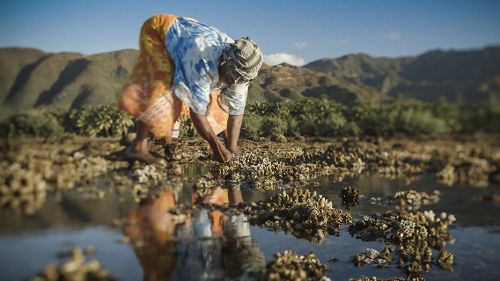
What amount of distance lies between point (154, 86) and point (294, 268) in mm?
1555

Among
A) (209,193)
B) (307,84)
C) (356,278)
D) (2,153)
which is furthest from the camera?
(307,84)

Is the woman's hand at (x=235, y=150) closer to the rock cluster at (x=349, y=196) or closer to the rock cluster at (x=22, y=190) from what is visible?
the rock cluster at (x=349, y=196)

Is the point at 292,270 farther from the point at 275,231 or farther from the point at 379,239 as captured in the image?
the point at 379,239

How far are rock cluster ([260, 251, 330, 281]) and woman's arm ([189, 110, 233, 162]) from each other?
895 millimetres

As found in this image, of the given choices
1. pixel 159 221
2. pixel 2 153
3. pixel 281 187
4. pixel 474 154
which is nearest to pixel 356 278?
pixel 281 187

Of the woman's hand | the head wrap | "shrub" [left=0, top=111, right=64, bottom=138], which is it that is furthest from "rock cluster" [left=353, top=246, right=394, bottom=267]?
"shrub" [left=0, top=111, right=64, bottom=138]

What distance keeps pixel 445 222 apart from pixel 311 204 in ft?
5.08

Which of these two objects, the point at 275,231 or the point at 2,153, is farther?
the point at 275,231

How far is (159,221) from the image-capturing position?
2.65 m

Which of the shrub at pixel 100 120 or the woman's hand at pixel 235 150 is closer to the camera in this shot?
the shrub at pixel 100 120

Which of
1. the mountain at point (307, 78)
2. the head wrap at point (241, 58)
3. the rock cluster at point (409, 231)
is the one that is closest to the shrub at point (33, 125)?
the mountain at point (307, 78)

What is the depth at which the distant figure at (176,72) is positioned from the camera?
119 inches

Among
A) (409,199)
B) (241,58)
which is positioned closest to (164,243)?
(241,58)

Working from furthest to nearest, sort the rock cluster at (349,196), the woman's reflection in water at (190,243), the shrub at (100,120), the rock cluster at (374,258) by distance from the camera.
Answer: the rock cluster at (349,196)
the rock cluster at (374,258)
the shrub at (100,120)
the woman's reflection in water at (190,243)
